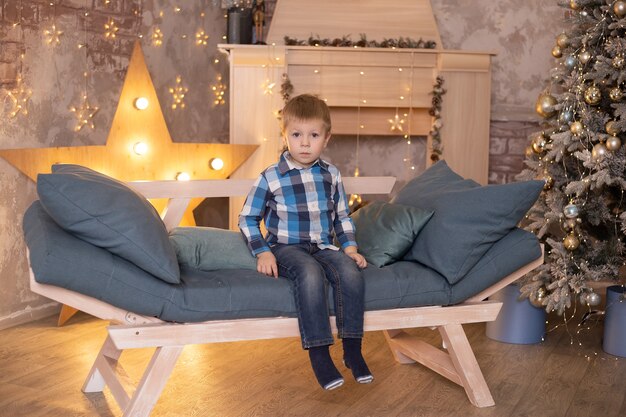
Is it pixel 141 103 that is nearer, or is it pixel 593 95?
pixel 593 95

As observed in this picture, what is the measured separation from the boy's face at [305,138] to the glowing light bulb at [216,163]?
133 centimetres

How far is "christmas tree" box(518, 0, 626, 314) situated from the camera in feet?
10.6

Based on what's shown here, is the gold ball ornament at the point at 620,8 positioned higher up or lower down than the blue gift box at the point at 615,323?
higher up

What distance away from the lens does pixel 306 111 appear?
2.75 metres

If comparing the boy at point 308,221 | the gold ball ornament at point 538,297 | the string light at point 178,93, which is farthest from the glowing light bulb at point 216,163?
the gold ball ornament at point 538,297

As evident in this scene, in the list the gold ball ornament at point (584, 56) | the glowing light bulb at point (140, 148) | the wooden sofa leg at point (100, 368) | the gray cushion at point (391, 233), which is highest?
the gold ball ornament at point (584, 56)

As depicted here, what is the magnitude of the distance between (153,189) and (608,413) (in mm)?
1837

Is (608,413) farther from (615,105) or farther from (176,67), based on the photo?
(176,67)

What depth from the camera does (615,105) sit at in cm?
324

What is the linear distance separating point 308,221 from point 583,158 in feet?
4.18

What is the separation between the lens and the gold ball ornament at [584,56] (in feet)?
10.9

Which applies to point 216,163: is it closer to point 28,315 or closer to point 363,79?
point 363,79

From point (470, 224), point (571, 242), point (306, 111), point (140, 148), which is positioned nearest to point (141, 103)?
point (140, 148)

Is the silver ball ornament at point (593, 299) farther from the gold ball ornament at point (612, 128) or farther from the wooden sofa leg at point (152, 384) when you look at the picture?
the wooden sofa leg at point (152, 384)
